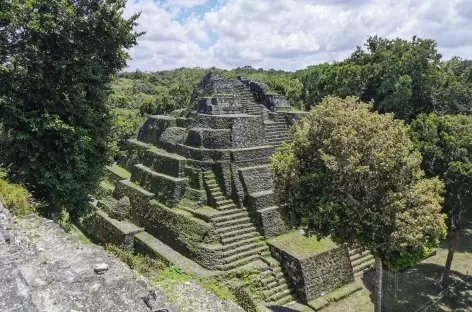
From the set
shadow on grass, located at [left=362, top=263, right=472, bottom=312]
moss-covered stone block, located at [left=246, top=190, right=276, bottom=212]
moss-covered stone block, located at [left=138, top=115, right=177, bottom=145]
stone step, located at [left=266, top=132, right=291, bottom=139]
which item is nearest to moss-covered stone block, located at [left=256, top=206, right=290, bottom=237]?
moss-covered stone block, located at [left=246, top=190, right=276, bottom=212]

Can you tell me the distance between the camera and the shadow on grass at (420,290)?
11766mm

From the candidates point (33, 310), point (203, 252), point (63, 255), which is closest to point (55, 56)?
point (63, 255)

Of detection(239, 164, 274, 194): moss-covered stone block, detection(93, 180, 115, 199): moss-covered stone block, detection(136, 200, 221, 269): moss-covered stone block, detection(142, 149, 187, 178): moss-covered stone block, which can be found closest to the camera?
detection(136, 200, 221, 269): moss-covered stone block

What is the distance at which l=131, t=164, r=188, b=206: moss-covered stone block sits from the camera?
46.2ft

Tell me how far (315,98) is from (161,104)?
12.7m

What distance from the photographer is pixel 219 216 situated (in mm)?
13117

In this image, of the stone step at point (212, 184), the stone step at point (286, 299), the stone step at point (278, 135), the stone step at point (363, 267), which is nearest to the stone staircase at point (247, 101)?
the stone step at point (278, 135)

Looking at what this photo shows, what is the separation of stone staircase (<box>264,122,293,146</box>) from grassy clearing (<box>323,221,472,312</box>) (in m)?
7.92

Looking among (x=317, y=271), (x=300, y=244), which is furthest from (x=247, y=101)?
(x=317, y=271)

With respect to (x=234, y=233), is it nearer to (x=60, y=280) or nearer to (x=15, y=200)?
(x=15, y=200)

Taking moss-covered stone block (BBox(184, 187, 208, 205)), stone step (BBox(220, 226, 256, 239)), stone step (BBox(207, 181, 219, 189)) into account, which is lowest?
stone step (BBox(220, 226, 256, 239))

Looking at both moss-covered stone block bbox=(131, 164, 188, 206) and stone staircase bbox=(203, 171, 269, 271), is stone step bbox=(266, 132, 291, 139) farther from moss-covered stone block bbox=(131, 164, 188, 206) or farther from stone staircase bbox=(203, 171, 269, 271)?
moss-covered stone block bbox=(131, 164, 188, 206)

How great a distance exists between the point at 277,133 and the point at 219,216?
744 cm

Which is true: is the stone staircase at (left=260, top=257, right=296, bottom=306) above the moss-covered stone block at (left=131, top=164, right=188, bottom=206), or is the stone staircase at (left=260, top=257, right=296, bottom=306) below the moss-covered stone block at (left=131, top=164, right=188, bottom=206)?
below
